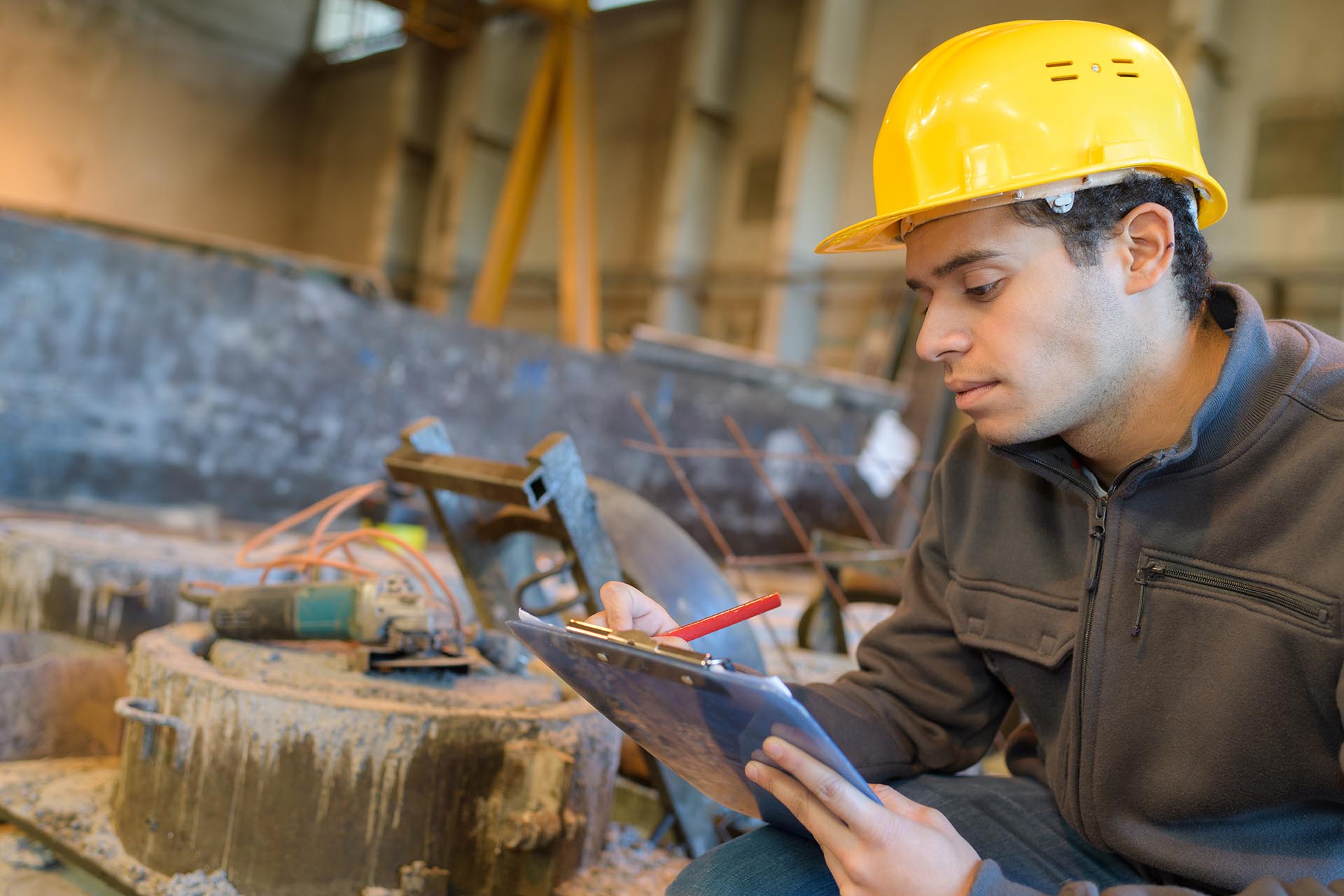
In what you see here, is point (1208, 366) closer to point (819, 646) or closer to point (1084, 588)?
point (1084, 588)

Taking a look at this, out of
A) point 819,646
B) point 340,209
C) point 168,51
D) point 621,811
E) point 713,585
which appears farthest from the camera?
point 340,209

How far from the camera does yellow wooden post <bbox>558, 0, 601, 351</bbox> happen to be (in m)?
9.18

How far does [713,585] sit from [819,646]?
1.56 meters

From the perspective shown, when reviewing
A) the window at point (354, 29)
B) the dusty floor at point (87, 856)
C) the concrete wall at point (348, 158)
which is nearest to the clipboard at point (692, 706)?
the dusty floor at point (87, 856)

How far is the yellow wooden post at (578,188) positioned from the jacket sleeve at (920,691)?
7550 millimetres

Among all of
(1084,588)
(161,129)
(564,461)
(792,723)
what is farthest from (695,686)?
(161,129)

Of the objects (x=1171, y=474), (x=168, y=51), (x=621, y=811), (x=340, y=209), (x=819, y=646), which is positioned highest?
(x=168, y=51)

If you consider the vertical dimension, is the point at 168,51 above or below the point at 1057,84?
above

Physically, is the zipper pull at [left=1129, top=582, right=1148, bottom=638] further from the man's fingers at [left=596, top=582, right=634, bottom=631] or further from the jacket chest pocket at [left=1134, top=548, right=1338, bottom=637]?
the man's fingers at [left=596, top=582, right=634, bottom=631]

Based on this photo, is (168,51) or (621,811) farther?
(168,51)

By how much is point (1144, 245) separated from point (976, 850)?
0.81m

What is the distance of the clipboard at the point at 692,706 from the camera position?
3.38ft

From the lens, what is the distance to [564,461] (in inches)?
82.4

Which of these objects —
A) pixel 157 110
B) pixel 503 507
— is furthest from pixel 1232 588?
pixel 157 110
